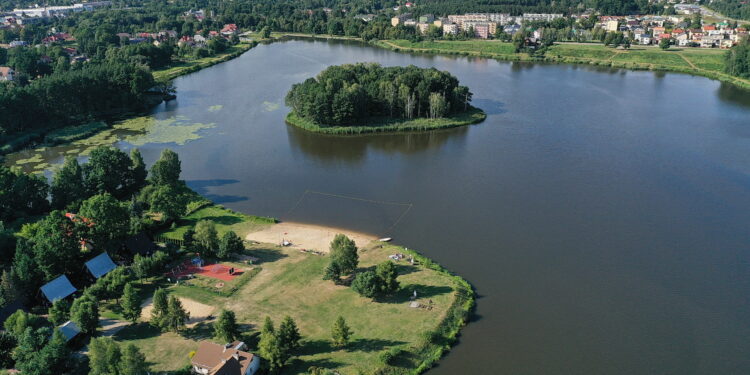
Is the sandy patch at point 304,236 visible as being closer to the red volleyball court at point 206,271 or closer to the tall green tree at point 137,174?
the red volleyball court at point 206,271

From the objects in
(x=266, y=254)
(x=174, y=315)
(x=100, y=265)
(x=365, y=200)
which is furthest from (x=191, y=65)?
(x=174, y=315)

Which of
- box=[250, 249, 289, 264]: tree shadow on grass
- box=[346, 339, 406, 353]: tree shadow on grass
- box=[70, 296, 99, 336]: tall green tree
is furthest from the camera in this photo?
box=[250, 249, 289, 264]: tree shadow on grass

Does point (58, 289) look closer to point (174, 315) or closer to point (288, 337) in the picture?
point (174, 315)

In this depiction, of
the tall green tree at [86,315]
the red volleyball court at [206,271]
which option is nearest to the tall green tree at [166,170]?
the red volleyball court at [206,271]

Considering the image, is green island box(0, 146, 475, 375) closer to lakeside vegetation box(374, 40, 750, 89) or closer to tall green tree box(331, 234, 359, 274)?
tall green tree box(331, 234, 359, 274)

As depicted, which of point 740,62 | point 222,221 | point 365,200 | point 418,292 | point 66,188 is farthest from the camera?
point 740,62

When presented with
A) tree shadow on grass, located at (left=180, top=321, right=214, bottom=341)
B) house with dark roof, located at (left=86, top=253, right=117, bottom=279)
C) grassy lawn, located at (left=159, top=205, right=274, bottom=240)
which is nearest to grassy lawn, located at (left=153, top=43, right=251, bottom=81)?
grassy lawn, located at (left=159, top=205, right=274, bottom=240)

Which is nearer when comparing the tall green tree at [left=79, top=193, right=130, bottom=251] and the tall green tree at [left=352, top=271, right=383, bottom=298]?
the tall green tree at [left=352, top=271, right=383, bottom=298]
